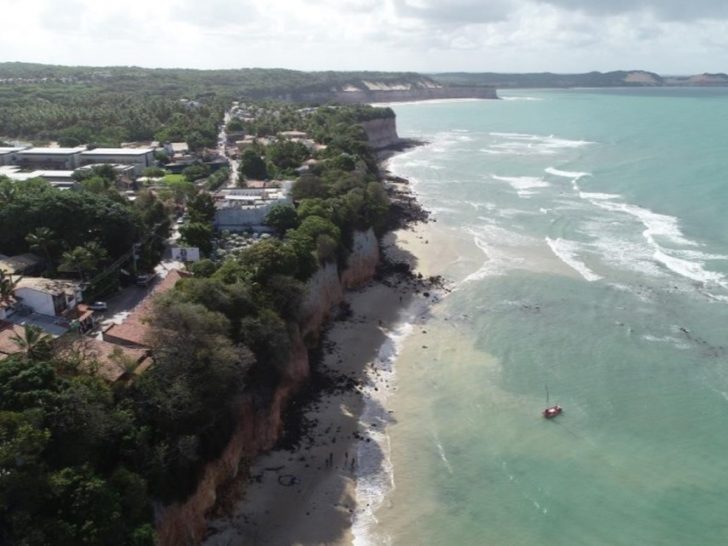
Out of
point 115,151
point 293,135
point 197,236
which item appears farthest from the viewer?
point 293,135

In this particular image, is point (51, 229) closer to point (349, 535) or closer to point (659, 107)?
point (349, 535)

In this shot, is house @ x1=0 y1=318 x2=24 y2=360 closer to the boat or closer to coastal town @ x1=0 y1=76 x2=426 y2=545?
coastal town @ x1=0 y1=76 x2=426 y2=545

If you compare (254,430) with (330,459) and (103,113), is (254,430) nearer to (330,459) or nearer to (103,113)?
(330,459)

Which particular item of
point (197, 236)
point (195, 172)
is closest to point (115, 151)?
point (195, 172)

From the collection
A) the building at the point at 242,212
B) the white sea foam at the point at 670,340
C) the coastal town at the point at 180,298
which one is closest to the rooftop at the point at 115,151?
the coastal town at the point at 180,298

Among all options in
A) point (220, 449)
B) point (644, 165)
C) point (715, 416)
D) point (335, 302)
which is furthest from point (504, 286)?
point (644, 165)

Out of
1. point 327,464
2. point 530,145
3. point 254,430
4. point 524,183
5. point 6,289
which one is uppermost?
point 6,289

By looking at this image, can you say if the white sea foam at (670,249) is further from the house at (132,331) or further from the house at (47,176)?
the house at (47,176)
